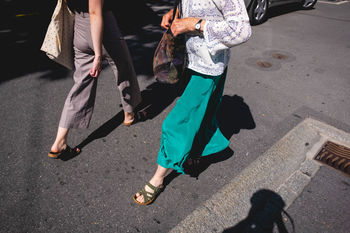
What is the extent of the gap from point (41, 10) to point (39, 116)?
18.8 feet

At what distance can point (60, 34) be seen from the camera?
2.02 meters

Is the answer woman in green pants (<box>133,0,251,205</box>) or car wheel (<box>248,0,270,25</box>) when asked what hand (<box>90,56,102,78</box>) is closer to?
woman in green pants (<box>133,0,251,205</box>)

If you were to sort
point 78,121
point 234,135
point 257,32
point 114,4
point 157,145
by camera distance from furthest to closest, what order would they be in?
1. point 257,32
2. point 234,135
3. point 157,145
4. point 78,121
5. point 114,4

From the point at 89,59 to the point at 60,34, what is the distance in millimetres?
306

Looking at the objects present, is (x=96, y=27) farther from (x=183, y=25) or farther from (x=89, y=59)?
(x=183, y=25)

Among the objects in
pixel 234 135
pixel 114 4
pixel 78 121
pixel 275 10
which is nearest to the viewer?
pixel 114 4

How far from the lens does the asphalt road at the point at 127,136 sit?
201cm

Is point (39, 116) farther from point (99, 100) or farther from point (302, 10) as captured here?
point (302, 10)

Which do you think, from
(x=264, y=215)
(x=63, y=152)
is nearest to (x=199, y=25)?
(x=264, y=215)

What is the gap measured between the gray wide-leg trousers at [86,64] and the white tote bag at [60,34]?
6 cm

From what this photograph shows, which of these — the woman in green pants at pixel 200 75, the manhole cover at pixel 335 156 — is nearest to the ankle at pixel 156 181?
the woman in green pants at pixel 200 75

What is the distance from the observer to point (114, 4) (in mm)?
2086

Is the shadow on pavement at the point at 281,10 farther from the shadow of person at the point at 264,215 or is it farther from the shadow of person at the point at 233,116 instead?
the shadow of person at the point at 264,215

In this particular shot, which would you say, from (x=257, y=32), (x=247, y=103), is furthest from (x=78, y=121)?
(x=257, y=32)
